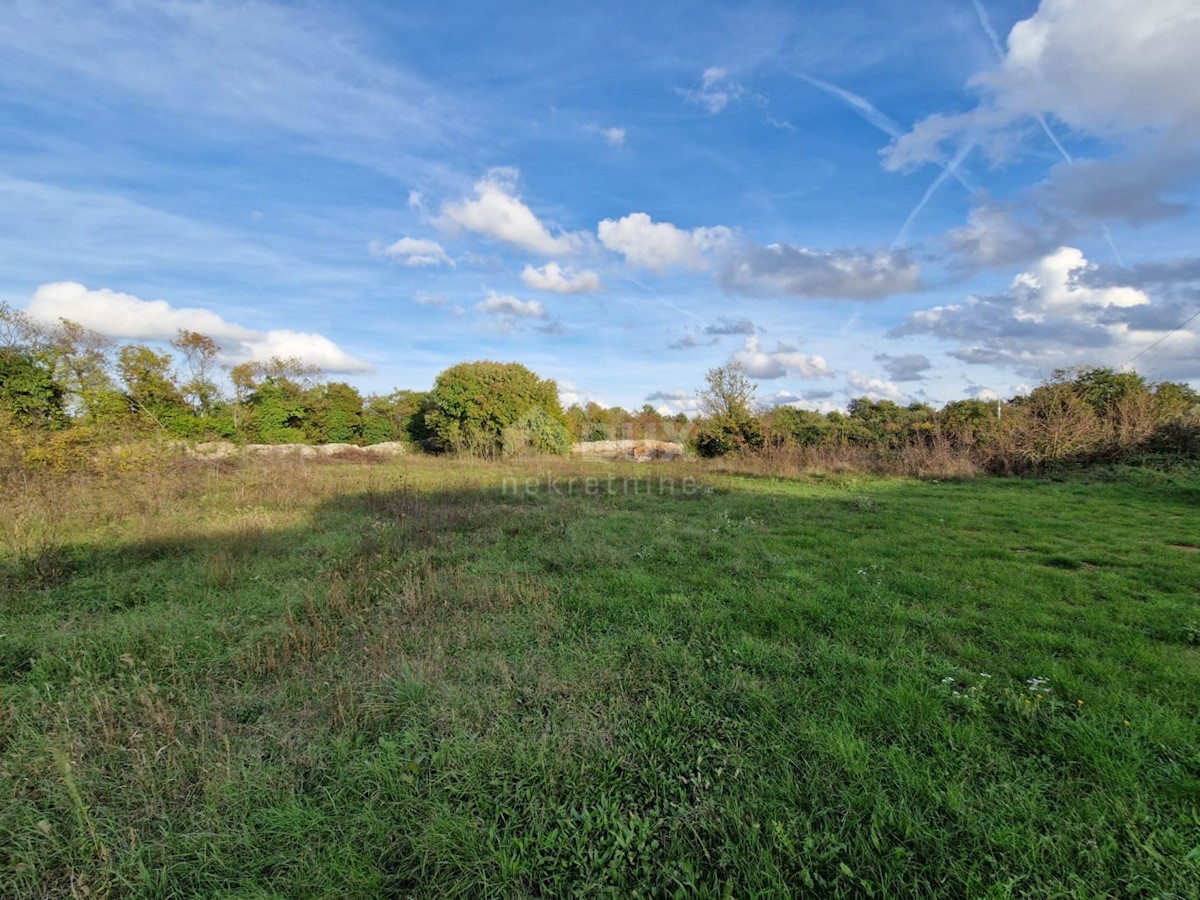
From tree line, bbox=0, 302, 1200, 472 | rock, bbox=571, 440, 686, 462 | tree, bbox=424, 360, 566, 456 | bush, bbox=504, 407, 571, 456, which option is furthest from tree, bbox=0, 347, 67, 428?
rock, bbox=571, 440, 686, 462

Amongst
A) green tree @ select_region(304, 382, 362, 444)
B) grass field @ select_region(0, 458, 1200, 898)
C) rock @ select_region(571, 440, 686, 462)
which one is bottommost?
grass field @ select_region(0, 458, 1200, 898)

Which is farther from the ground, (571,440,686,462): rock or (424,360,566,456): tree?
(424,360,566,456): tree

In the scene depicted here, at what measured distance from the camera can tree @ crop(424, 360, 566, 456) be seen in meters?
18.6

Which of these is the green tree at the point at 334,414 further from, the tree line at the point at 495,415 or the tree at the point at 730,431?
the tree at the point at 730,431

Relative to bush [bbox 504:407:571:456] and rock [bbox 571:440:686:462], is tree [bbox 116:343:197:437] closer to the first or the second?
bush [bbox 504:407:571:456]

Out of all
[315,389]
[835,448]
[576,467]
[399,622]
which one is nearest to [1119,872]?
[399,622]

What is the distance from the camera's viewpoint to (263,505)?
26.4 ft

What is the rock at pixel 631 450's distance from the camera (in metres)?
18.9

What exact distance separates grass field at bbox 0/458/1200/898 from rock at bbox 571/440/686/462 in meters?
Answer: 13.5

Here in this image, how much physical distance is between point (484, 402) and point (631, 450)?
268 inches

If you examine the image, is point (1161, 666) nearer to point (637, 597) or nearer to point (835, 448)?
point (637, 597)

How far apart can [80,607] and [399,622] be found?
2.98 m

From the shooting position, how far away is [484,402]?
60.8 ft

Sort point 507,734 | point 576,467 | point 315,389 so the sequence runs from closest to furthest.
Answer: point 507,734
point 576,467
point 315,389
